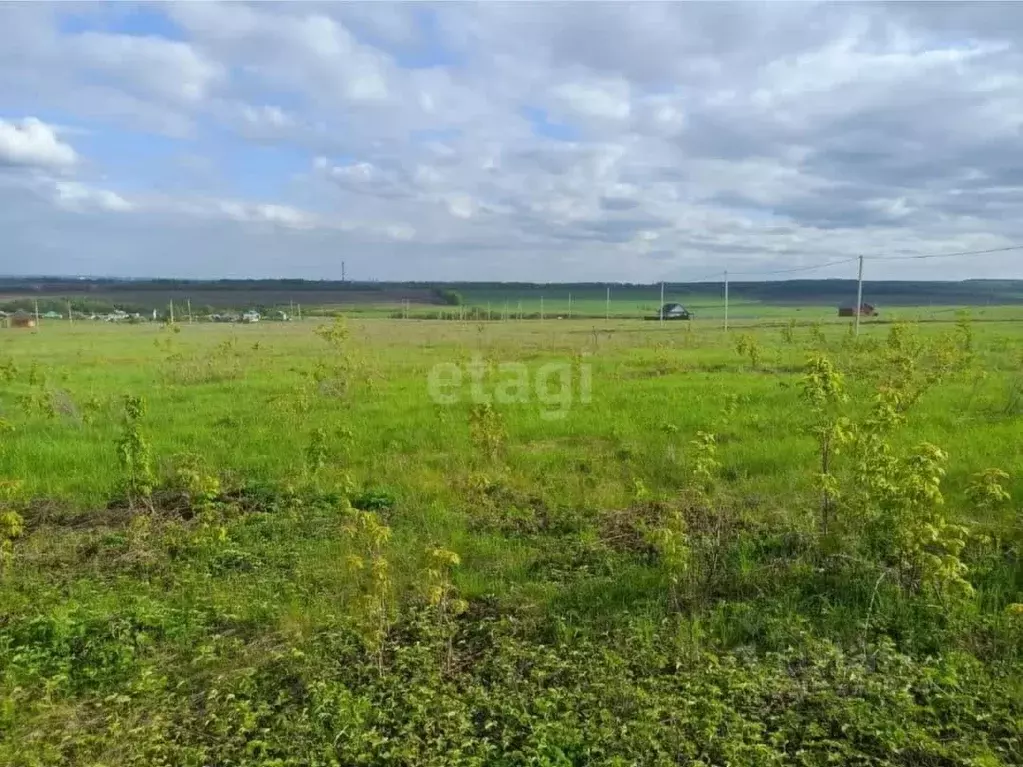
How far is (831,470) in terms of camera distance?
636cm

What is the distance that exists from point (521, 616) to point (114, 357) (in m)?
18.4

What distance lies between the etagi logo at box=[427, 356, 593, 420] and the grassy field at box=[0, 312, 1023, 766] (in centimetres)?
172

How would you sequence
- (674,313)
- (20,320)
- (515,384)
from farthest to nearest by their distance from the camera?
(674,313) → (20,320) → (515,384)

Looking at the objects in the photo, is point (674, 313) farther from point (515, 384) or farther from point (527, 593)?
point (527, 593)

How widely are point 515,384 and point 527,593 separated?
314 inches

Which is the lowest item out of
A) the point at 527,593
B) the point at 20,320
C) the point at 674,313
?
the point at 527,593

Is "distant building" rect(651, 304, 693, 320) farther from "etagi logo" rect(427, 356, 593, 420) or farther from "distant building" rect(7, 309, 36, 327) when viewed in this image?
"distant building" rect(7, 309, 36, 327)

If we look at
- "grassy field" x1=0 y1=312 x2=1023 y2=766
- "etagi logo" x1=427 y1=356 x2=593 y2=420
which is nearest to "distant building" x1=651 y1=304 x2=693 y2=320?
"etagi logo" x1=427 y1=356 x2=593 y2=420

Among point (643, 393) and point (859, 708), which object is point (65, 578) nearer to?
point (859, 708)

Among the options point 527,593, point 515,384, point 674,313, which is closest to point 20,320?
point 515,384

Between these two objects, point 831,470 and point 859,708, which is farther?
point 831,470

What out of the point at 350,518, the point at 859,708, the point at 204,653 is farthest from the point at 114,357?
the point at 859,708

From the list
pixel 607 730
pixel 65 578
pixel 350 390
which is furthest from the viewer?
pixel 350 390

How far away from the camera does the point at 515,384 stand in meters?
12.2
